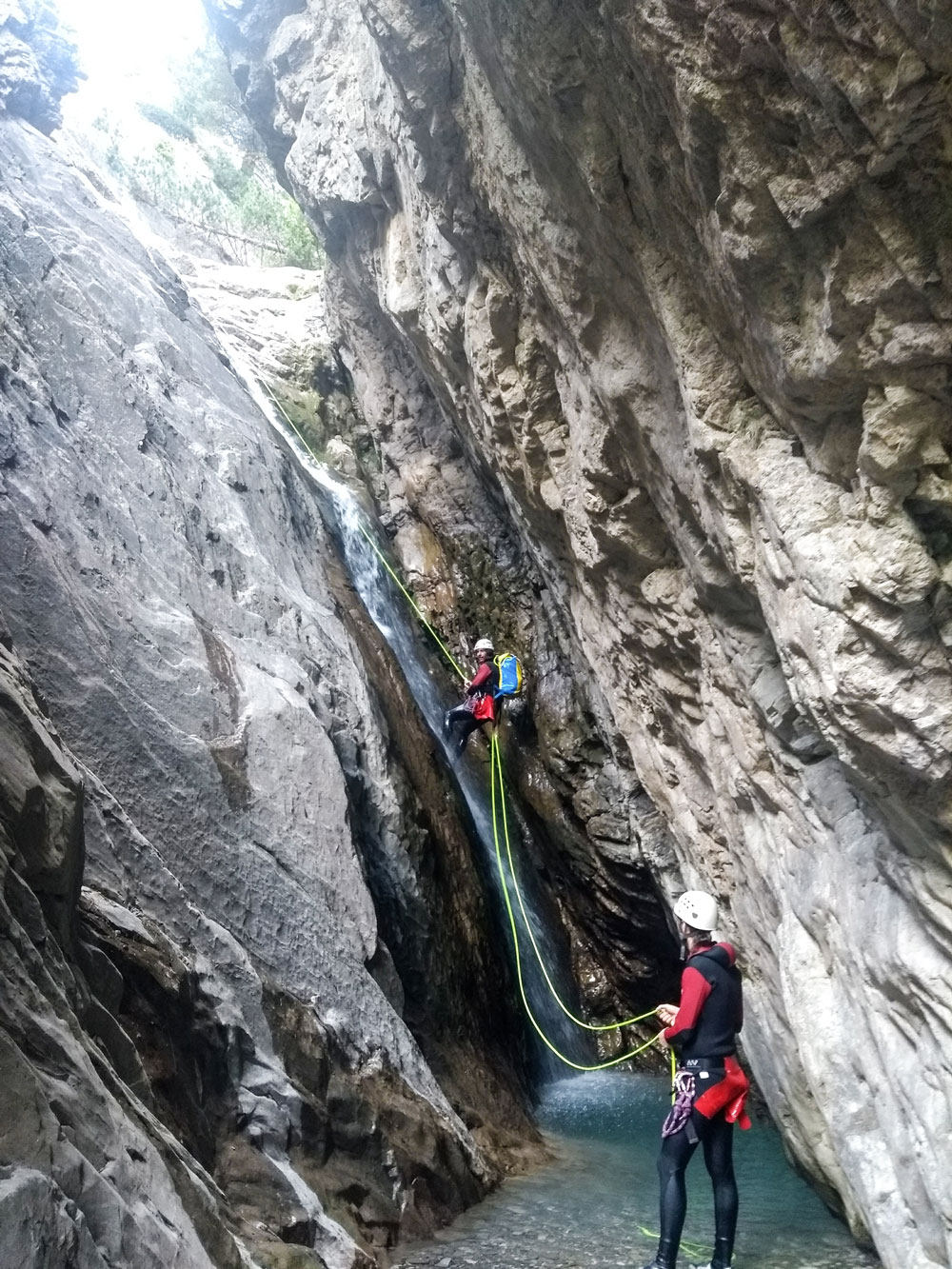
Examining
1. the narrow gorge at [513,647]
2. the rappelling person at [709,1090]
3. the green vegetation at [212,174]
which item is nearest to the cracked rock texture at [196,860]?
the narrow gorge at [513,647]

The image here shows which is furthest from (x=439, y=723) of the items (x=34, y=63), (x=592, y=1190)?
(x=34, y=63)

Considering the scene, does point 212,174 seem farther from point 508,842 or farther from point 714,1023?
point 714,1023

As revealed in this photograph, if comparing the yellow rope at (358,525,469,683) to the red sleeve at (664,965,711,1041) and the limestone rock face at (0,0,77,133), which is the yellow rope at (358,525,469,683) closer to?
the limestone rock face at (0,0,77,133)

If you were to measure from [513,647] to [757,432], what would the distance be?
875cm

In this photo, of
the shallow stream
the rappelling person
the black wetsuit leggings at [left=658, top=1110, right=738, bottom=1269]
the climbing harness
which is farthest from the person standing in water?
the black wetsuit leggings at [left=658, top=1110, right=738, bottom=1269]

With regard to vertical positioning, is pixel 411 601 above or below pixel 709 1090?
above

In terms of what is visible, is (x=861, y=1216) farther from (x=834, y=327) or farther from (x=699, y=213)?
(x=699, y=213)

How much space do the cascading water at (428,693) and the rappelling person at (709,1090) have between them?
561cm

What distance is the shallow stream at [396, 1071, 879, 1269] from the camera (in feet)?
17.5

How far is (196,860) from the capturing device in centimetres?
655

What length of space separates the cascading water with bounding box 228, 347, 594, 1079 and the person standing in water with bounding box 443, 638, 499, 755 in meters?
0.32

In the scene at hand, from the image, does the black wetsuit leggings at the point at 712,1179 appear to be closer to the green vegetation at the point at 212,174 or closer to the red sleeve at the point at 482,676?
the red sleeve at the point at 482,676

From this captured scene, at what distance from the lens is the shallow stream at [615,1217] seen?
532 centimetres

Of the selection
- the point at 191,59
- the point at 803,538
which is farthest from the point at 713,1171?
the point at 191,59
